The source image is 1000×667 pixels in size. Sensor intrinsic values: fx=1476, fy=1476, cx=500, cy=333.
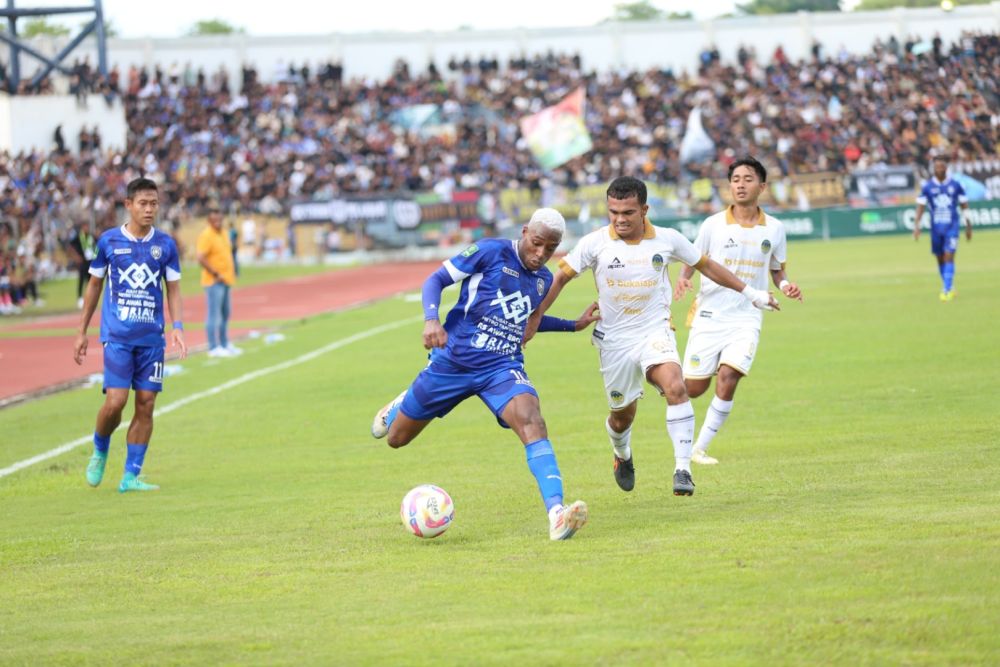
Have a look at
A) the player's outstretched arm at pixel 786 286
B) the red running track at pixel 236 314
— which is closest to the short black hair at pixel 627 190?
the player's outstretched arm at pixel 786 286

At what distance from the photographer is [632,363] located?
10547 mm

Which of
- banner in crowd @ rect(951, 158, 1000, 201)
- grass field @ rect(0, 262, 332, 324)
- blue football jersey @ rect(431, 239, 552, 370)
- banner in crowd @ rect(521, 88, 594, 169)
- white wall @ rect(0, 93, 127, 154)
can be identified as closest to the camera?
blue football jersey @ rect(431, 239, 552, 370)

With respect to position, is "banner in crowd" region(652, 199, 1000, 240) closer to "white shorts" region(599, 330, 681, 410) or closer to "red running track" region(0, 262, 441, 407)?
"red running track" region(0, 262, 441, 407)

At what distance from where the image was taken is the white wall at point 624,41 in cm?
7544

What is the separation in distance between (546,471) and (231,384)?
11829 millimetres

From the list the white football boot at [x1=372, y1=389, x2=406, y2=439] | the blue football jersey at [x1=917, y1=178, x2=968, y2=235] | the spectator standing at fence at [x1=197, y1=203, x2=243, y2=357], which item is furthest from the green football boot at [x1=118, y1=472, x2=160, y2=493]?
the blue football jersey at [x1=917, y1=178, x2=968, y2=235]

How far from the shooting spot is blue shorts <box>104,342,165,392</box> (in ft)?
40.1

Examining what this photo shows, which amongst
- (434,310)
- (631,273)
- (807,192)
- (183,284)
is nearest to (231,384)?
(631,273)

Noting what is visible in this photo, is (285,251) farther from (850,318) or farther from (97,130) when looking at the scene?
(850,318)

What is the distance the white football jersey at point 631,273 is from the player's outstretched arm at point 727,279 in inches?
3.4

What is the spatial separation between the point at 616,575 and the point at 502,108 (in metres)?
64.5

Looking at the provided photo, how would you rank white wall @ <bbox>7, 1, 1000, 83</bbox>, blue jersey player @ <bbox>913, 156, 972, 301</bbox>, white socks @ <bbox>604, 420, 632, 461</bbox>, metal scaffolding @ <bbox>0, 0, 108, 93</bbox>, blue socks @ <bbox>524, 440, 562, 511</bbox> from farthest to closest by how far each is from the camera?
white wall @ <bbox>7, 1, 1000, 83</bbox>
metal scaffolding @ <bbox>0, 0, 108, 93</bbox>
blue jersey player @ <bbox>913, 156, 972, 301</bbox>
white socks @ <bbox>604, 420, 632, 461</bbox>
blue socks @ <bbox>524, 440, 562, 511</bbox>

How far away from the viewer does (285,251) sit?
58.3m

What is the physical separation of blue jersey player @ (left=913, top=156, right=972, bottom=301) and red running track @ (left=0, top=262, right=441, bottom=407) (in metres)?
13.3
